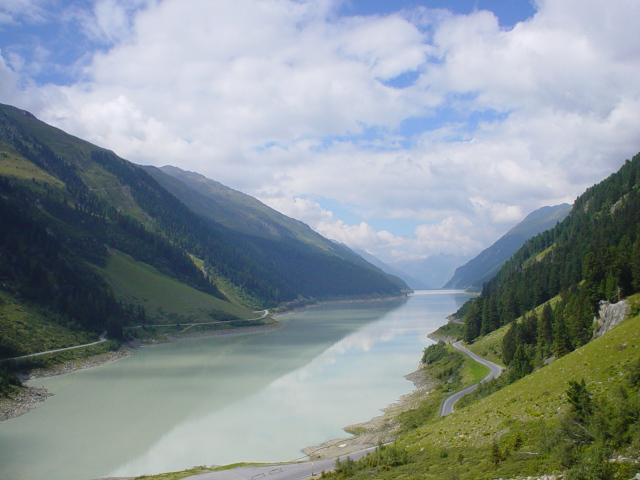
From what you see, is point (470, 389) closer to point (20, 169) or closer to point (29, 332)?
point (29, 332)

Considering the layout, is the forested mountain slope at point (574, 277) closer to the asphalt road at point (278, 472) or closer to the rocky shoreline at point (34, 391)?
the asphalt road at point (278, 472)

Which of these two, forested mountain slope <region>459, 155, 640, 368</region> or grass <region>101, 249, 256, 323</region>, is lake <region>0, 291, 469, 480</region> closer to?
forested mountain slope <region>459, 155, 640, 368</region>

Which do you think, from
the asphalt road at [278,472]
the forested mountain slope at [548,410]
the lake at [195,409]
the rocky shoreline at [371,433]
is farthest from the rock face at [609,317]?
the lake at [195,409]

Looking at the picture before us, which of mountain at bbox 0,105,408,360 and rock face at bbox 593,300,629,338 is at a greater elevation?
mountain at bbox 0,105,408,360

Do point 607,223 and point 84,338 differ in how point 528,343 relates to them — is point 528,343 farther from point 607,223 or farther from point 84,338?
point 84,338

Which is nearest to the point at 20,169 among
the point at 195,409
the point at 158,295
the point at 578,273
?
the point at 158,295

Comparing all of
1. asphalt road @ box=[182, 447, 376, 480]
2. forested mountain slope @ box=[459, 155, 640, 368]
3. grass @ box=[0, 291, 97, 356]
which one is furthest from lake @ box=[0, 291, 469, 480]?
forested mountain slope @ box=[459, 155, 640, 368]
